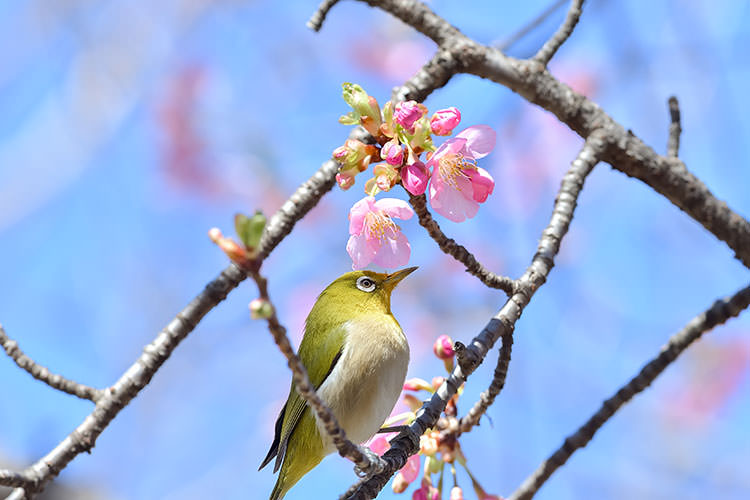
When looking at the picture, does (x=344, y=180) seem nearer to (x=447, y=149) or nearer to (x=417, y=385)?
(x=447, y=149)

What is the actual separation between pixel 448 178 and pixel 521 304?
519 millimetres

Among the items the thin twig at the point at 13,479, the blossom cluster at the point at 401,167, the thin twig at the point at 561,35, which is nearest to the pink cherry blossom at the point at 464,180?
the blossom cluster at the point at 401,167

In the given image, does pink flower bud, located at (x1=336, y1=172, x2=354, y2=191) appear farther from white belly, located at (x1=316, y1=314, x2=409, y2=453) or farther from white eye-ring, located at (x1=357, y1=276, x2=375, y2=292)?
white eye-ring, located at (x1=357, y1=276, x2=375, y2=292)

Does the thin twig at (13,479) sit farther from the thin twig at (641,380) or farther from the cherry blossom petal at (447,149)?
the thin twig at (641,380)

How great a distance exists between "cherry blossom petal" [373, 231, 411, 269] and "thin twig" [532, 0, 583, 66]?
1.07m

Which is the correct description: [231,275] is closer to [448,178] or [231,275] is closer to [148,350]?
[148,350]

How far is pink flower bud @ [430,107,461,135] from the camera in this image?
2277 mm

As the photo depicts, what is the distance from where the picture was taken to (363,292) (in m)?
3.50

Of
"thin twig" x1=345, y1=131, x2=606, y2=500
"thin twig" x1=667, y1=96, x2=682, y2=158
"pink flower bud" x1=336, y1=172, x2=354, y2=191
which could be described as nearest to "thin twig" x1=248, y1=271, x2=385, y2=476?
"thin twig" x1=345, y1=131, x2=606, y2=500

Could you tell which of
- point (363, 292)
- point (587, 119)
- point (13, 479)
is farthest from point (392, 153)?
point (363, 292)

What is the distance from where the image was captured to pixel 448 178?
2.45 meters

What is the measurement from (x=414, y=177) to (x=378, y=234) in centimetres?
44

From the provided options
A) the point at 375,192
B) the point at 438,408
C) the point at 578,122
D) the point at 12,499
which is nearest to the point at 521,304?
the point at 438,408

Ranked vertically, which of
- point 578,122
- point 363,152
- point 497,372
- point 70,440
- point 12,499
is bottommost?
point 12,499
